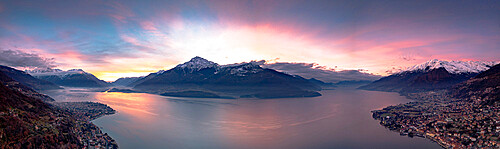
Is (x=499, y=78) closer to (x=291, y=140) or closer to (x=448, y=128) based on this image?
(x=448, y=128)

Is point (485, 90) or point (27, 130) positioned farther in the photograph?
→ point (485, 90)

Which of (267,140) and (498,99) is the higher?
(498,99)

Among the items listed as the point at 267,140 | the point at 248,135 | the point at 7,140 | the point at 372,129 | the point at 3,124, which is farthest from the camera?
the point at 372,129

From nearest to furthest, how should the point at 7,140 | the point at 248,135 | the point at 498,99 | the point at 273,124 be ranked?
the point at 7,140 < the point at 248,135 < the point at 273,124 < the point at 498,99

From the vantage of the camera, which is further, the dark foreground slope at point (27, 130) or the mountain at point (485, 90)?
the mountain at point (485, 90)

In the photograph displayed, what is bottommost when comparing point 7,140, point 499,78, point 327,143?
point 327,143

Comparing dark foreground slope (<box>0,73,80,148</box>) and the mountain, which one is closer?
dark foreground slope (<box>0,73,80,148</box>)

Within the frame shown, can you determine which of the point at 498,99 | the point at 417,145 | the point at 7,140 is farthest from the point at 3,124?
the point at 498,99

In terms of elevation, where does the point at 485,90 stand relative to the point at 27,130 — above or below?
above

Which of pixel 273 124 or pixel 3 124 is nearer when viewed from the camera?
pixel 3 124

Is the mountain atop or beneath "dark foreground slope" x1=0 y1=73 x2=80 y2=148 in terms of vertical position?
atop

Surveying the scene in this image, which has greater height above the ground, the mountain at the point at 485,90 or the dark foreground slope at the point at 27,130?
the mountain at the point at 485,90
